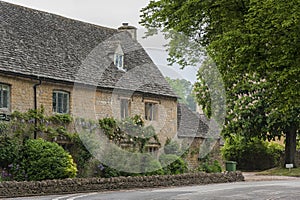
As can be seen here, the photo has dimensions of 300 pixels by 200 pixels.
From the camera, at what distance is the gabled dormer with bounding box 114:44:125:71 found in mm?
35875

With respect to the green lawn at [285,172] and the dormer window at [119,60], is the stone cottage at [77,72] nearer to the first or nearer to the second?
the dormer window at [119,60]

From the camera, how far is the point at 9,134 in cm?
2691

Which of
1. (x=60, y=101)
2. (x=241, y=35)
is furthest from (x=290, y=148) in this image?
(x=241, y=35)

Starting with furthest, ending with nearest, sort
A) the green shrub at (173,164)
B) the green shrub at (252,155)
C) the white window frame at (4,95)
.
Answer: the green shrub at (252,155) < the green shrub at (173,164) < the white window frame at (4,95)

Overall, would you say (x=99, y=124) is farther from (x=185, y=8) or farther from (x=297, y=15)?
(x=297, y=15)

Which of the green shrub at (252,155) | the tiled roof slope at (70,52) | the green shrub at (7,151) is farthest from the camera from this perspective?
the green shrub at (252,155)

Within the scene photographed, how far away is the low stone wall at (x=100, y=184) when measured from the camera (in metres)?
22.9

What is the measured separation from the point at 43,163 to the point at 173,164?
9.29 m

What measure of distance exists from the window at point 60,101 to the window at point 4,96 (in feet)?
9.08

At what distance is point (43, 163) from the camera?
26.3 metres

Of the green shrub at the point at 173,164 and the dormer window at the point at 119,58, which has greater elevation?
the dormer window at the point at 119,58

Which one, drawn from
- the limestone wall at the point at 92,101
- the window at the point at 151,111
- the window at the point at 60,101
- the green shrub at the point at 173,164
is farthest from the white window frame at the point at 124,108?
the window at the point at 60,101

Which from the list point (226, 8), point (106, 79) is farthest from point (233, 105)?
point (226, 8)

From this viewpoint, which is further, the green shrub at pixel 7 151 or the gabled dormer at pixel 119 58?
the gabled dormer at pixel 119 58
